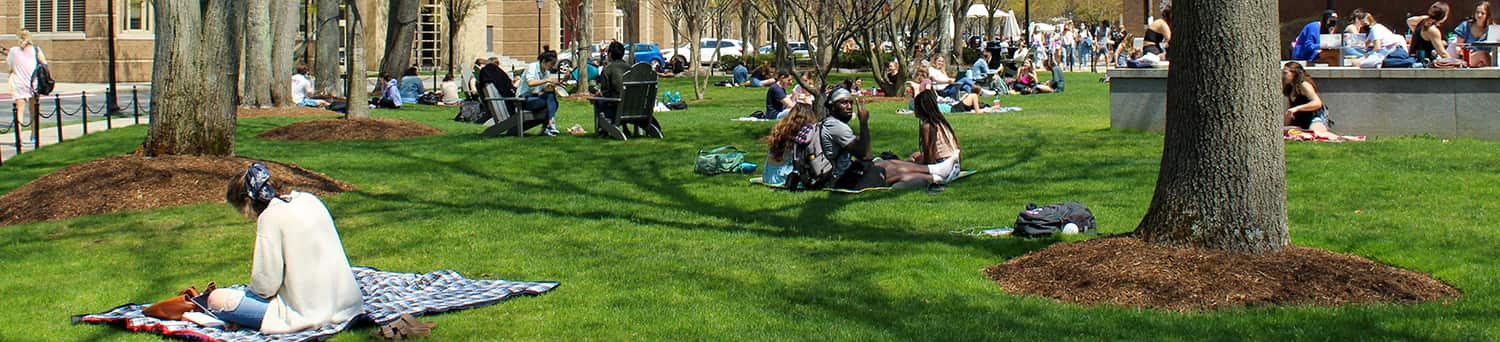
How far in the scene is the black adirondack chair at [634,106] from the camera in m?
17.2

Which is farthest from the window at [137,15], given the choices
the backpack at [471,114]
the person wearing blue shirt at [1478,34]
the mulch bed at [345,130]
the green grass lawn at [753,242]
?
the person wearing blue shirt at [1478,34]

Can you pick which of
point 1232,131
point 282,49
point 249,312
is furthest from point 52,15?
point 1232,131

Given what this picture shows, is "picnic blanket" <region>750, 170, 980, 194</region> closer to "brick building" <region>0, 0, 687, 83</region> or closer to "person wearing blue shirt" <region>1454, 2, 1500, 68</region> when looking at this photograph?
"person wearing blue shirt" <region>1454, 2, 1500, 68</region>

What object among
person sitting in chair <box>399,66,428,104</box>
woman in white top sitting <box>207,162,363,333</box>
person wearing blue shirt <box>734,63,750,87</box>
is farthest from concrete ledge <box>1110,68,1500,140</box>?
person wearing blue shirt <box>734,63,750,87</box>

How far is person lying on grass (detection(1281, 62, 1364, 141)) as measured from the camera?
46.6ft

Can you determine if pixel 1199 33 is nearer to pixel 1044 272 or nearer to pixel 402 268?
pixel 1044 272

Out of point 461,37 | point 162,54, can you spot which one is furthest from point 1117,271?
point 461,37

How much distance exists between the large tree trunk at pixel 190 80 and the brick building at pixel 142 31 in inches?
738

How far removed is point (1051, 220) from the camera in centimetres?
884

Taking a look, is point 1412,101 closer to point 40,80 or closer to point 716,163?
point 716,163

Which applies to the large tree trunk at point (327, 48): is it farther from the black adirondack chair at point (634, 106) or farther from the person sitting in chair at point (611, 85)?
the black adirondack chair at point (634, 106)

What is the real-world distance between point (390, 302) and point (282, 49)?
1907 cm

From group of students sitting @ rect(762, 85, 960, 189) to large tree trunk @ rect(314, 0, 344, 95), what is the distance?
19554 millimetres

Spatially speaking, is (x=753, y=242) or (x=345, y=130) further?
(x=345, y=130)
